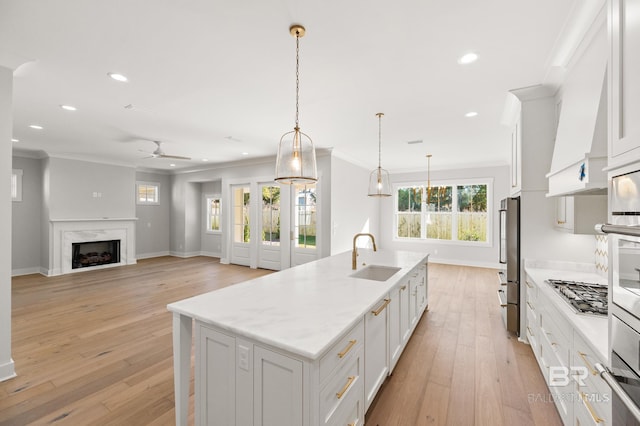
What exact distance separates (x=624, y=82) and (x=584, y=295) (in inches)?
60.7

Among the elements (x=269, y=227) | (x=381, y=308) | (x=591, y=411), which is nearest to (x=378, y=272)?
(x=381, y=308)

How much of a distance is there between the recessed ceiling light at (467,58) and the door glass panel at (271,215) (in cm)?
484

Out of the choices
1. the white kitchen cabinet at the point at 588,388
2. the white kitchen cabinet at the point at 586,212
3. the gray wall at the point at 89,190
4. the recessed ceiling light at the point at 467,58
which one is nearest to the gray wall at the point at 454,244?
the white kitchen cabinet at the point at 586,212

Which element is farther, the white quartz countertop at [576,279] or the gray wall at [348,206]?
the gray wall at [348,206]

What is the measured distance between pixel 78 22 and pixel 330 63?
182 centimetres

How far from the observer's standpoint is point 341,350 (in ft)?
4.44

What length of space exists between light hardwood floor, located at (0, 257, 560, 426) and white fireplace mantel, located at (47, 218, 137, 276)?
5.60 ft

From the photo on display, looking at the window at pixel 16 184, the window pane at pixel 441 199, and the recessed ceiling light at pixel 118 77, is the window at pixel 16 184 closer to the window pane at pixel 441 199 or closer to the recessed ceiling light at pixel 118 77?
the recessed ceiling light at pixel 118 77

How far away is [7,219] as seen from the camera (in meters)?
2.26

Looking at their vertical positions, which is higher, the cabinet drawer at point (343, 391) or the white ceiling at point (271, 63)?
the white ceiling at point (271, 63)

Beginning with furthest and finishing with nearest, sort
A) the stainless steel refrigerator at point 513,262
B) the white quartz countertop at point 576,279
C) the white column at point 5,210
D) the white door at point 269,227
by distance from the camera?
1. the white door at point 269,227
2. the stainless steel refrigerator at point 513,262
3. the white column at point 5,210
4. the white quartz countertop at point 576,279

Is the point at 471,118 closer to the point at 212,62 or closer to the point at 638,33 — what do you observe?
the point at 638,33

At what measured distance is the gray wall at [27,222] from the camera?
19.4 ft

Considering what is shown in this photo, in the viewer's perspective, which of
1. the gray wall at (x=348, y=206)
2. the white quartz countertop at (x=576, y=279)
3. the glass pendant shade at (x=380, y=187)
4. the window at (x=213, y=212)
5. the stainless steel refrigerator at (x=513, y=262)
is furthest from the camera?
the window at (x=213, y=212)
